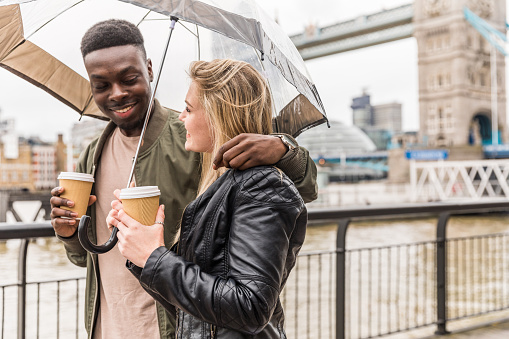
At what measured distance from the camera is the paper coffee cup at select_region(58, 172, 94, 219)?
4.87ft

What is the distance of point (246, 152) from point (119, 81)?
1.95 feet

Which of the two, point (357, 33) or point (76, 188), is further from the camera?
point (357, 33)

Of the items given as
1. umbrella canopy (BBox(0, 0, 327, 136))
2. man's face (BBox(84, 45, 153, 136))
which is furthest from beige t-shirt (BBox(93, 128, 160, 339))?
umbrella canopy (BBox(0, 0, 327, 136))

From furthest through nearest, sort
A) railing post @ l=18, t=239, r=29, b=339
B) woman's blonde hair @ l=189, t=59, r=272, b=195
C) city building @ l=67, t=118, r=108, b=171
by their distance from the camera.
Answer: city building @ l=67, t=118, r=108, b=171
railing post @ l=18, t=239, r=29, b=339
woman's blonde hair @ l=189, t=59, r=272, b=195

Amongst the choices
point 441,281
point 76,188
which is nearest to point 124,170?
point 76,188

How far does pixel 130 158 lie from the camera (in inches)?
68.2

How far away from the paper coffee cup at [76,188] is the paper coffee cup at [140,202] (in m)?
0.34

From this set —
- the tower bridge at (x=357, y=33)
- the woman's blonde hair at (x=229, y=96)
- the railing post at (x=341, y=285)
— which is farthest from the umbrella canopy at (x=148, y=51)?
the tower bridge at (x=357, y=33)

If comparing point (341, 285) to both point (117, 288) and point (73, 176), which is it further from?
point (73, 176)

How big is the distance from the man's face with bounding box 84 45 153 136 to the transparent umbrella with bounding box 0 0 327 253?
0.27ft

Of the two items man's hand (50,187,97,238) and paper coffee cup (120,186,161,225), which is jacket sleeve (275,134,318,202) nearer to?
paper coffee cup (120,186,161,225)

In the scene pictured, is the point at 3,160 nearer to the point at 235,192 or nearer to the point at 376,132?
the point at 235,192

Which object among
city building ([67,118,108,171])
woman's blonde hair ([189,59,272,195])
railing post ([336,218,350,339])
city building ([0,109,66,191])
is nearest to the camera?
woman's blonde hair ([189,59,272,195])

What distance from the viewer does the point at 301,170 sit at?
1472 millimetres
